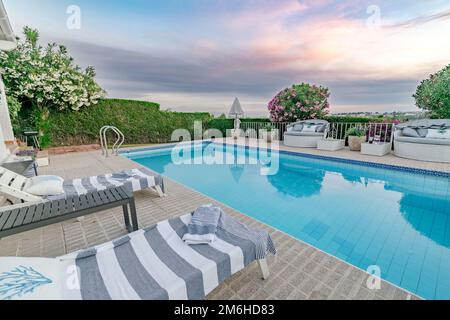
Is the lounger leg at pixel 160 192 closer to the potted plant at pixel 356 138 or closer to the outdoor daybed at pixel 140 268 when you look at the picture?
the outdoor daybed at pixel 140 268

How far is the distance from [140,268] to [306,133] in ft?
29.8

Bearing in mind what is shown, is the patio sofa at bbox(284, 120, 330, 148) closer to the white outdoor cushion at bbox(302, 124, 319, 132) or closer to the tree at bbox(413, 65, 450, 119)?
the white outdoor cushion at bbox(302, 124, 319, 132)

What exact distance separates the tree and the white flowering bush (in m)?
14.8

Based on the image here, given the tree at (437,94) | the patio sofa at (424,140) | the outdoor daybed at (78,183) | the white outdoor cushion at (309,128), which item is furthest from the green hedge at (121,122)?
the tree at (437,94)

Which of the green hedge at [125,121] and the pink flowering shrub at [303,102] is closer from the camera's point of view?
the green hedge at [125,121]

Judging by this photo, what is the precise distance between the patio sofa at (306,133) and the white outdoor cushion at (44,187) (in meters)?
8.89

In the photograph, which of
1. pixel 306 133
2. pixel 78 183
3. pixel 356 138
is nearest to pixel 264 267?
pixel 78 183

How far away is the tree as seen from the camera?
7621 millimetres

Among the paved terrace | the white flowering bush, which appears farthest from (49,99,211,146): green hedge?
the paved terrace

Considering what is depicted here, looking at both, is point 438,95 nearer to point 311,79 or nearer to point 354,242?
point 311,79

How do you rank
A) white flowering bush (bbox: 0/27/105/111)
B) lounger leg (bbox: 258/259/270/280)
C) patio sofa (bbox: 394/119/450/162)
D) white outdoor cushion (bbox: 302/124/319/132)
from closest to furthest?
lounger leg (bbox: 258/259/270/280) < patio sofa (bbox: 394/119/450/162) < white flowering bush (bbox: 0/27/105/111) < white outdoor cushion (bbox: 302/124/319/132)

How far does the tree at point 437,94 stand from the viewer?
7.62m

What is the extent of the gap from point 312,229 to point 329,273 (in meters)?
1.26

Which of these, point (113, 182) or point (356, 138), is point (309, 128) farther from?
point (113, 182)
